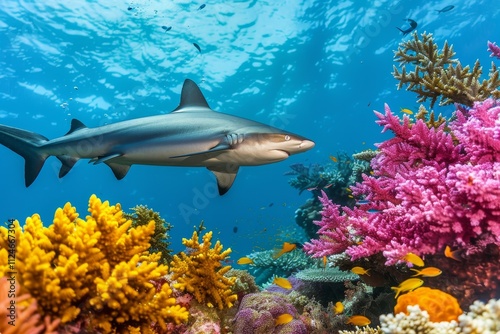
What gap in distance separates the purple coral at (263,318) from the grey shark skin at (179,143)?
6.38 feet

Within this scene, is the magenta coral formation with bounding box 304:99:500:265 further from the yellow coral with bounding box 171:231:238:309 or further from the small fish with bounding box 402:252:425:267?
the yellow coral with bounding box 171:231:238:309

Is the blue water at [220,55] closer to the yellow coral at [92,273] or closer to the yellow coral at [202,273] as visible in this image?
the yellow coral at [202,273]

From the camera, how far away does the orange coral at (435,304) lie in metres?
2.52

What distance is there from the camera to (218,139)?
4.79 m

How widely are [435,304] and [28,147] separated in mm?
6615

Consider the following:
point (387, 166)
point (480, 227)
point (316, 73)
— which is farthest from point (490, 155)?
point (316, 73)

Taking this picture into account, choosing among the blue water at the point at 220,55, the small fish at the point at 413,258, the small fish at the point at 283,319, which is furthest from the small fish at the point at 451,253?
the blue water at the point at 220,55

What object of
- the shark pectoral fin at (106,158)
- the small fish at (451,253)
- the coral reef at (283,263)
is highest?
the shark pectoral fin at (106,158)

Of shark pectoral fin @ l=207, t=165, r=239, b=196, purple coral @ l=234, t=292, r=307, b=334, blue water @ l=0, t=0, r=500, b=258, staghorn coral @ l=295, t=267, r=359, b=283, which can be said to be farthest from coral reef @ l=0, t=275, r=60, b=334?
blue water @ l=0, t=0, r=500, b=258

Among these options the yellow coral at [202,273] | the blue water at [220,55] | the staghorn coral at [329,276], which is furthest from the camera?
the blue water at [220,55]

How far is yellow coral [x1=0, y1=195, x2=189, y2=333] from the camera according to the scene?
81.0 inches

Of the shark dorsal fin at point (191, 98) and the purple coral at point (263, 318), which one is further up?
the shark dorsal fin at point (191, 98)

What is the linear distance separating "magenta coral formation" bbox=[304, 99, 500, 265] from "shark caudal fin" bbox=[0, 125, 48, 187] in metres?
5.29

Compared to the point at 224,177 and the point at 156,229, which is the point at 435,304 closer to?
the point at 224,177
